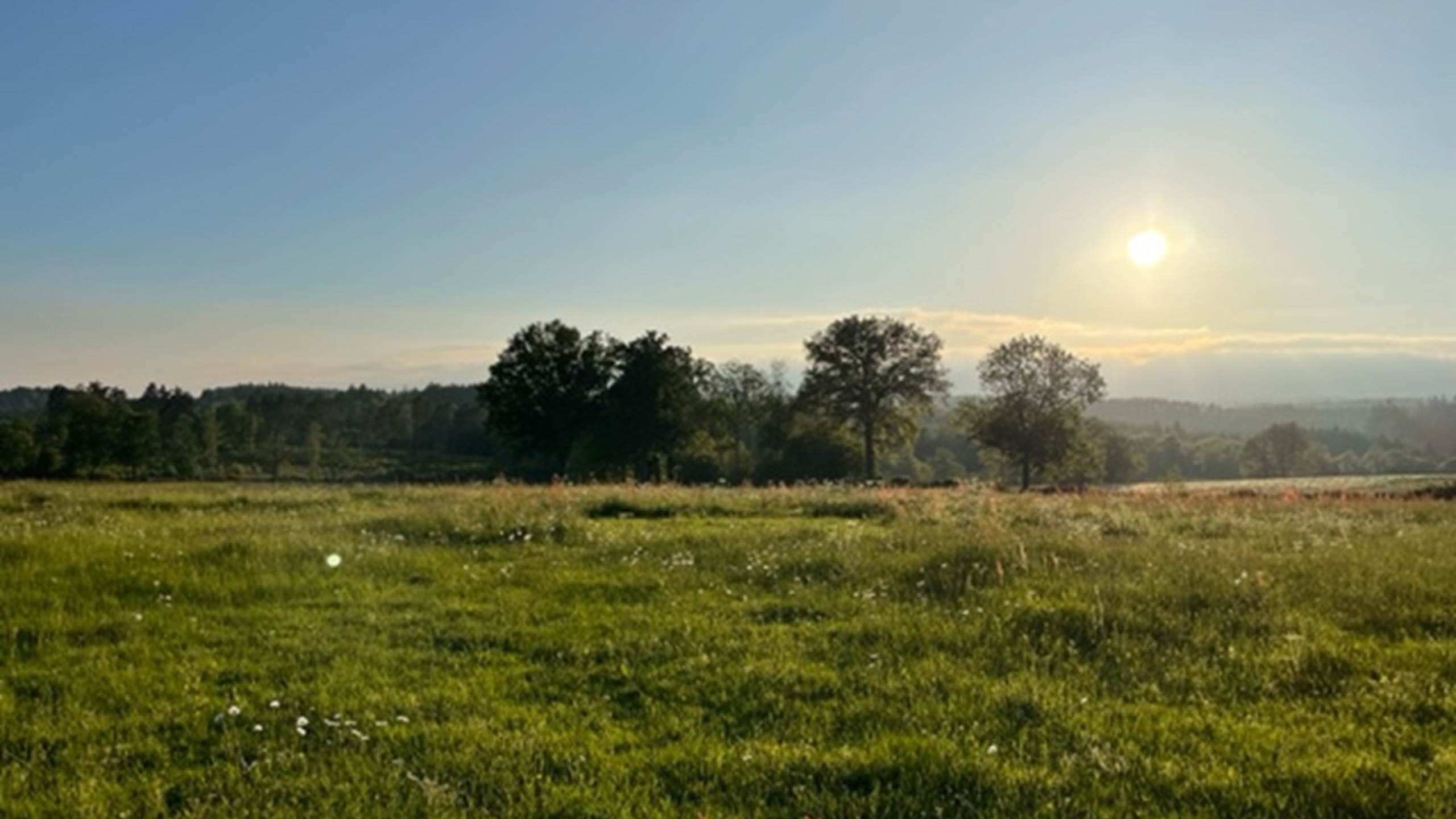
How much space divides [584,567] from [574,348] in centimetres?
5239

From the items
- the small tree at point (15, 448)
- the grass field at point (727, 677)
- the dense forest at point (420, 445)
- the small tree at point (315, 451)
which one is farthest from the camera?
the small tree at point (315, 451)

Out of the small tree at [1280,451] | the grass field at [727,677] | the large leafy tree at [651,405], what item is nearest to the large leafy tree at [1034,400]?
the large leafy tree at [651,405]

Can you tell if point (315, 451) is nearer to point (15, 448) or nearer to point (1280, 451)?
point (15, 448)

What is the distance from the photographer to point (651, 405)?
61375 mm

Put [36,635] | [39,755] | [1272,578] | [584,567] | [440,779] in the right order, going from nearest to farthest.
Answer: [440,779] → [39,755] → [36,635] → [1272,578] → [584,567]

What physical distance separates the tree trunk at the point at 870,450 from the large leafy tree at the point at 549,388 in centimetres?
1866

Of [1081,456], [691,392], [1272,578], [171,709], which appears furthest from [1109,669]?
[1081,456]

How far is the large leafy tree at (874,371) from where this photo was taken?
6494 cm

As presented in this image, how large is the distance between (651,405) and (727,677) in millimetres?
54165

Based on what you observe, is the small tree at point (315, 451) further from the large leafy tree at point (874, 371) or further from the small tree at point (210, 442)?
the large leafy tree at point (874, 371)

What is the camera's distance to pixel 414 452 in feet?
410

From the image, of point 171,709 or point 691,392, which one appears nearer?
point 171,709

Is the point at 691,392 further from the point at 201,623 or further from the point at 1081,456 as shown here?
the point at 201,623

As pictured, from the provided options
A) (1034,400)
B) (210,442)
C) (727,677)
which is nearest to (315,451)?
(210,442)
